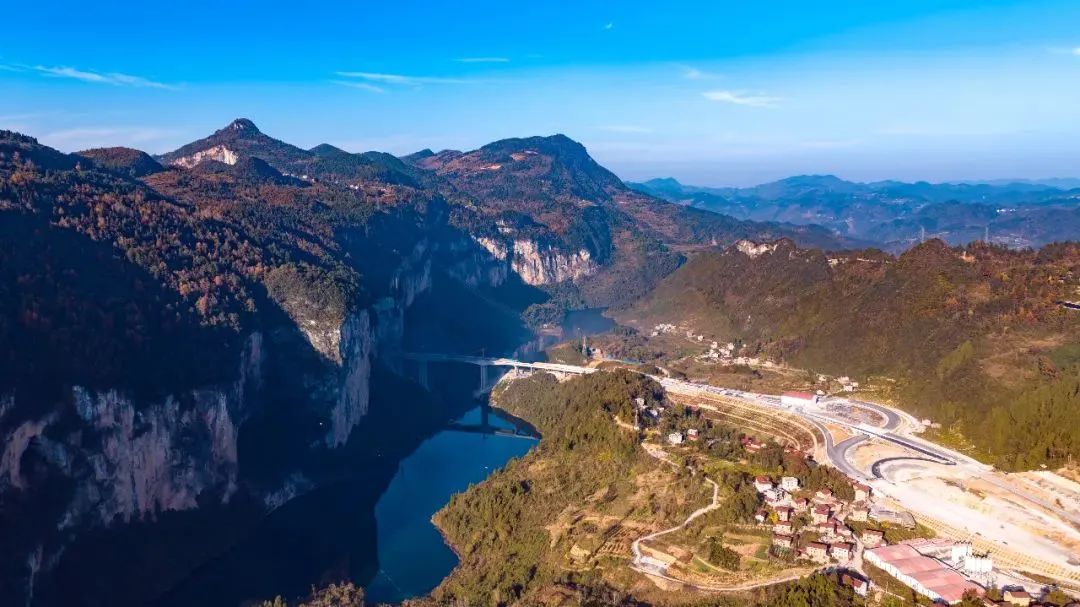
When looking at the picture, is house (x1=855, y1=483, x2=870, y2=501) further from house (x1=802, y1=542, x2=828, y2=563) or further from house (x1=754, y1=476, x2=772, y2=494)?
house (x1=802, y1=542, x2=828, y2=563)

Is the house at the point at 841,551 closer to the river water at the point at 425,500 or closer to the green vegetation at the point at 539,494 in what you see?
the green vegetation at the point at 539,494

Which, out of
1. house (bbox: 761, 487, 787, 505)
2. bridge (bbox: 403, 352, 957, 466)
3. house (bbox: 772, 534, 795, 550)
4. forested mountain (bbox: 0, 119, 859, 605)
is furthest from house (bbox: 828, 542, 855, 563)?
forested mountain (bbox: 0, 119, 859, 605)

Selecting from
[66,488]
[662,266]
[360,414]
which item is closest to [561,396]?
[360,414]

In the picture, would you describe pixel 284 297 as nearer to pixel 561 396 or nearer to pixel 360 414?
pixel 360 414

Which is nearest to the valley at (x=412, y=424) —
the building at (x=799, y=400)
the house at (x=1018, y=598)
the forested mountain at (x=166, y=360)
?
the forested mountain at (x=166, y=360)

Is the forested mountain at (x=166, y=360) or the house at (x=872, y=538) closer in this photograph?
the house at (x=872, y=538)

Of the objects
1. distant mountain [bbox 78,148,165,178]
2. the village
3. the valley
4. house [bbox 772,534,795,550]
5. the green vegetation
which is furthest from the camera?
distant mountain [bbox 78,148,165,178]
